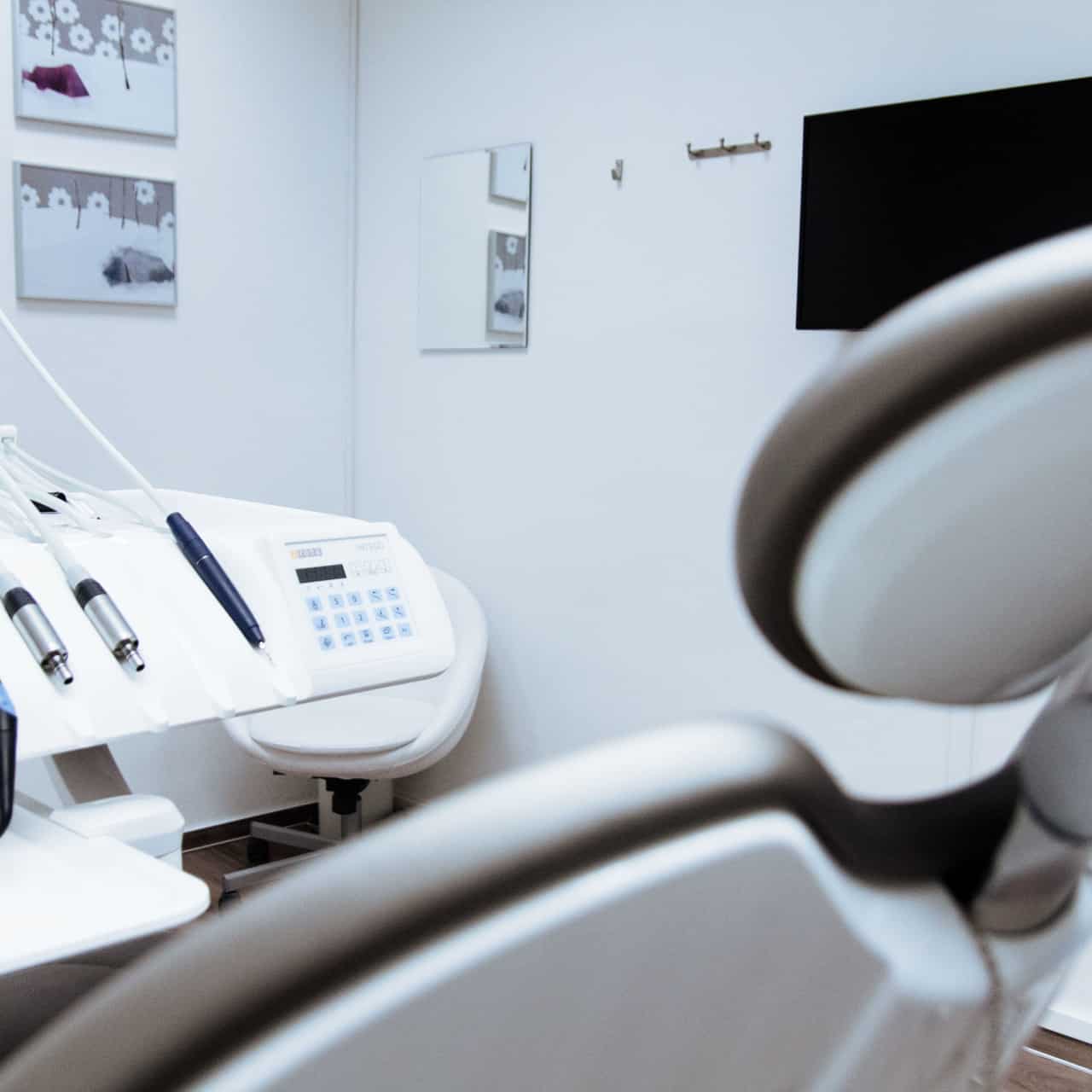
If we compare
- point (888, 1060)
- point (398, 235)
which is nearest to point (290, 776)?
point (398, 235)

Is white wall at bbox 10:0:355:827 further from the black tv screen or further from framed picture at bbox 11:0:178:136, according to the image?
the black tv screen

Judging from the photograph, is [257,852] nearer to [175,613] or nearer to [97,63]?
[97,63]

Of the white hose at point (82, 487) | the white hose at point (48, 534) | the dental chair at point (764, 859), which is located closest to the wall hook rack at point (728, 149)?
the white hose at point (82, 487)

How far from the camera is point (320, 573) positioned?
1183mm

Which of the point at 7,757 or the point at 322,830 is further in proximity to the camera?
the point at 322,830

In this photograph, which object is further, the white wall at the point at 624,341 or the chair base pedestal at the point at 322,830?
the chair base pedestal at the point at 322,830

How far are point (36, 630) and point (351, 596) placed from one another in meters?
0.31

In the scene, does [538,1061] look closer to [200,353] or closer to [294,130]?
[200,353]

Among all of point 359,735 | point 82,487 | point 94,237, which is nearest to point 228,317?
point 94,237

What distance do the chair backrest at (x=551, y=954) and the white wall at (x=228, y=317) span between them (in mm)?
2876

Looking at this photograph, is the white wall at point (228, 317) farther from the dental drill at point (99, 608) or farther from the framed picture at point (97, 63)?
the dental drill at point (99, 608)

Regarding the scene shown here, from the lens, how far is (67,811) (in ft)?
3.24

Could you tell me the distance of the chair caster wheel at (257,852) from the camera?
3.19 meters

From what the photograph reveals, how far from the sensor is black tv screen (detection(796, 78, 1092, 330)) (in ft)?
6.75
